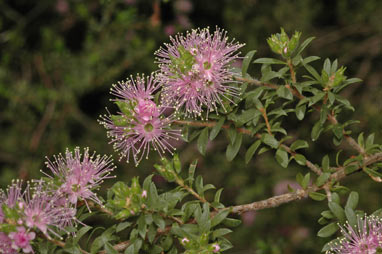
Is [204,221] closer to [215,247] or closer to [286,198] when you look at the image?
[215,247]

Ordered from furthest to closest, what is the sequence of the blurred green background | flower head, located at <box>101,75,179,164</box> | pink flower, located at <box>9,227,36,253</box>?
the blurred green background, flower head, located at <box>101,75,179,164</box>, pink flower, located at <box>9,227,36,253</box>

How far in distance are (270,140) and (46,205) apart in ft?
3.38

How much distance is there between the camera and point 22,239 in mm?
1875

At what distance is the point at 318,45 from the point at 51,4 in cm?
250

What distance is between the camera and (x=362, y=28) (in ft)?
14.2

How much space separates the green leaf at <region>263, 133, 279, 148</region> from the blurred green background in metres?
1.75

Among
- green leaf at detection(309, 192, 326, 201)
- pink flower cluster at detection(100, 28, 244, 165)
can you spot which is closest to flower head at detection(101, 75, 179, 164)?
pink flower cluster at detection(100, 28, 244, 165)

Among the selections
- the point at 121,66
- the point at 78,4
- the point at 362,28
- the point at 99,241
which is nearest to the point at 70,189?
the point at 99,241

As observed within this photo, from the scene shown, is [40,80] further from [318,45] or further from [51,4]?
[318,45]

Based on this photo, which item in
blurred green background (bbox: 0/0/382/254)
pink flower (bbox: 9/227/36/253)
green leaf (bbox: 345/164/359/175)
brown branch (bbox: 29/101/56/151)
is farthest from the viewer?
brown branch (bbox: 29/101/56/151)

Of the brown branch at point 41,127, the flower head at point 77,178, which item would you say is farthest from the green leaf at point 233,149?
the brown branch at point 41,127

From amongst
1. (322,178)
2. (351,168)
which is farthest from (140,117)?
(351,168)

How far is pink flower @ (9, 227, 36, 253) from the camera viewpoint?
1858mm

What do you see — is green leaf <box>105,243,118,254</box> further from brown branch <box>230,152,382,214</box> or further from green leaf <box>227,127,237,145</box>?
green leaf <box>227,127,237,145</box>
